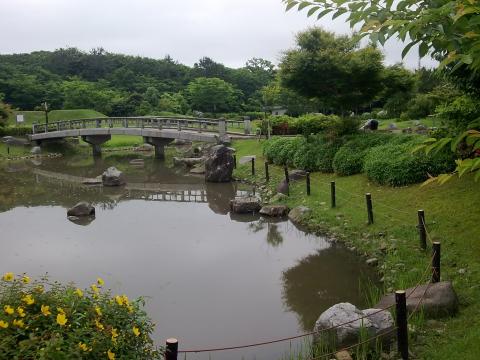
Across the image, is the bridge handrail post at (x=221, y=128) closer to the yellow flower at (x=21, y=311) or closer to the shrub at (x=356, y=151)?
the shrub at (x=356, y=151)

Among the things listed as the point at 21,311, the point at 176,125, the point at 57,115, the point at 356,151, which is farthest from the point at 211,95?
the point at 21,311

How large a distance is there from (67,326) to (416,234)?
828 centimetres

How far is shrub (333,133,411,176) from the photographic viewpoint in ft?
53.3

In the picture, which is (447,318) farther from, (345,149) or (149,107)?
(149,107)

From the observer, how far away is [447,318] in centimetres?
662

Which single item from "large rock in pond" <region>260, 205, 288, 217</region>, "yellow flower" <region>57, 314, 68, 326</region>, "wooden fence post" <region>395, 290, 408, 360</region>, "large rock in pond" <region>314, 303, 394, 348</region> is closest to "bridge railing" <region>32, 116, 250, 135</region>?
"large rock in pond" <region>260, 205, 288, 217</region>

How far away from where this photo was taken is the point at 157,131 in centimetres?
3212

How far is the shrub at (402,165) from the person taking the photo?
41.5ft

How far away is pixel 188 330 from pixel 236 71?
7048cm

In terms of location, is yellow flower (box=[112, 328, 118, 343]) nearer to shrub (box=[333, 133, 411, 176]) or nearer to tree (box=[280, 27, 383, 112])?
shrub (box=[333, 133, 411, 176])

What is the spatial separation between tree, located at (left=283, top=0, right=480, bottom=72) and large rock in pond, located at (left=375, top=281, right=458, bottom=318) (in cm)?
470

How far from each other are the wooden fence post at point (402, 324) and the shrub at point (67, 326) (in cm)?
293

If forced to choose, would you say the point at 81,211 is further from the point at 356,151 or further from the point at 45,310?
the point at 45,310

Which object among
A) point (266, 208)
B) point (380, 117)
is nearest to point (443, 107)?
point (266, 208)
